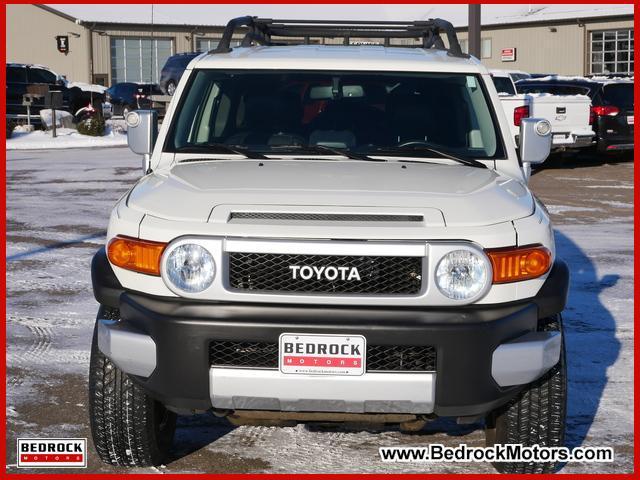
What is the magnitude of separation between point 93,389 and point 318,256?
1191 millimetres

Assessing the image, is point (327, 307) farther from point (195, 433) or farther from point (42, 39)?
point (42, 39)

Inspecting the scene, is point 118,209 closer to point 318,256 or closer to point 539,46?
point 318,256

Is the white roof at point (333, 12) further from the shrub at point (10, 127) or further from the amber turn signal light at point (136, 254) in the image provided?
the amber turn signal light at point (136, 254)

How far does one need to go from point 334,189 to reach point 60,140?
22788 mm

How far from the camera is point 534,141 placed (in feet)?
18.1

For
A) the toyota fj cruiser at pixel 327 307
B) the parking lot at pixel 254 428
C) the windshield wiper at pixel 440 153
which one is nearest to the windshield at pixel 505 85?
the parking lot at pixel 254 428

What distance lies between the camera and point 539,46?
45.1 metres

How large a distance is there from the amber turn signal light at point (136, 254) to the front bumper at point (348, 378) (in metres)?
0.19

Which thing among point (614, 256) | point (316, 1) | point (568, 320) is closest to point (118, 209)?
point (568, 320)

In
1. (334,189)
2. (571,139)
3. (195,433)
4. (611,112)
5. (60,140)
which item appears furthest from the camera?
(60,140)

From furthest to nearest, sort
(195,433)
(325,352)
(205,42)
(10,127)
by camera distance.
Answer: (205,42), (10,127), (195,433), (325,352)

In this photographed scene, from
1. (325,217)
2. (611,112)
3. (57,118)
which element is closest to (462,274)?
(325,217)

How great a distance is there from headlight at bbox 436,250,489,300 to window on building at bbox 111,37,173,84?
46886 millimetres

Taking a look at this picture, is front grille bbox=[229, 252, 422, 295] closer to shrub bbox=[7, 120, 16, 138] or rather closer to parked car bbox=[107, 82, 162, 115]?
shrub bbox=[7, 120, 16, 138]
